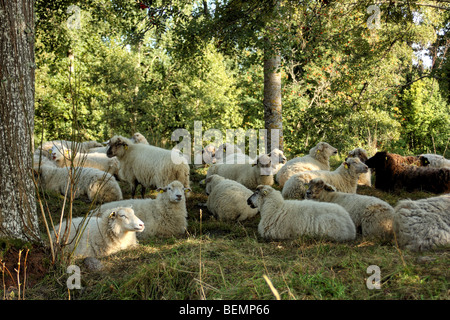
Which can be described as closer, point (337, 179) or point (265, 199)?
point (265, 199)

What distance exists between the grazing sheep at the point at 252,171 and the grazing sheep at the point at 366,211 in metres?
2.54

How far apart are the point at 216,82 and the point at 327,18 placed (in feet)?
41.6

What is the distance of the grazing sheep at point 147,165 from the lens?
27.6 ft

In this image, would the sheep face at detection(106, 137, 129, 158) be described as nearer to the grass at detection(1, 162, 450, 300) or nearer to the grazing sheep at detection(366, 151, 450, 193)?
the grass at detection(1, 162, 450, 300)

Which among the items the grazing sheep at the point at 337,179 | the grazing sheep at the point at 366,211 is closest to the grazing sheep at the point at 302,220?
the grazing sheep at the point at 366,211

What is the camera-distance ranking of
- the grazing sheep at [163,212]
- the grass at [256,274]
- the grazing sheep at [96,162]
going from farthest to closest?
the grazing sheep at [96,162], the grazing sheep at [163,212], the grass at [256,274]

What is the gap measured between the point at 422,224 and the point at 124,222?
153 inches

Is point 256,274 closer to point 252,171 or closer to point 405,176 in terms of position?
point 252,171

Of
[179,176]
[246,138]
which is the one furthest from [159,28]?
[246,138]

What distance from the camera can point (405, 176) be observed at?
9.43m

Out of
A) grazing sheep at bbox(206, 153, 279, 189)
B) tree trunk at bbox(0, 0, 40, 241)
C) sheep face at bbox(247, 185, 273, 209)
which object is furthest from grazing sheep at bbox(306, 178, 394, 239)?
tree trunk at bbox(0, 0, 40, 241)

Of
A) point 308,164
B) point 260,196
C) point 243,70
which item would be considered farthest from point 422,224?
point 243,70

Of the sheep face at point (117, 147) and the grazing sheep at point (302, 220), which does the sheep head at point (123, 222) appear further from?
the sheep face at point (117, 147)
